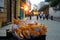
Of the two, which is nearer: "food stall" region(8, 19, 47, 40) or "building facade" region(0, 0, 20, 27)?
"food stall" region(8, 19, 47, 40)

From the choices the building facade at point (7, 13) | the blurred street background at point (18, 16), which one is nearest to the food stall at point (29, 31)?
the blurred street background at point (18, 16)

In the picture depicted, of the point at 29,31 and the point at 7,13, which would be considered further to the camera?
the point at 7,13

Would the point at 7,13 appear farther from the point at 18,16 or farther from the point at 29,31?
the point at 29,31

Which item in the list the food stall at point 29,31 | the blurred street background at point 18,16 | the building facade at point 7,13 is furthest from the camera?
the building facade at point 7,13

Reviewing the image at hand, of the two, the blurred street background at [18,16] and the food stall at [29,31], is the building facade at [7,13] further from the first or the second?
the food stall at [29,31]

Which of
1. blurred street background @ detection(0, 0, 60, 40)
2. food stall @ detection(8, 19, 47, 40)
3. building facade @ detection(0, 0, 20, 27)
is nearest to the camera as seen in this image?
Result: food stall @ detection(8, 19, 47, 40)

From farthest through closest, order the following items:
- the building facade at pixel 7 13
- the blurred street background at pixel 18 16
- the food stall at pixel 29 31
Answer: the building facade at pixel 7 13 < the blurred street background at pixel 18 16 < the food stall at pixel 29 31

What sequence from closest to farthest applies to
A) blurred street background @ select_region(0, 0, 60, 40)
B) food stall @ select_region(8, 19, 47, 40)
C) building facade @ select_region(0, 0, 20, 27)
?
food stall @ select_region(8, 19, 47, 40) → blurred street background @ select_region(0, 0, 60, 40) → building facade @ select_region(0, 0, 20, 27)

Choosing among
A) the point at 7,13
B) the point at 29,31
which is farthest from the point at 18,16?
the point at 29,31

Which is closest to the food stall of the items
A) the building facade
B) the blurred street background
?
the blurred street background

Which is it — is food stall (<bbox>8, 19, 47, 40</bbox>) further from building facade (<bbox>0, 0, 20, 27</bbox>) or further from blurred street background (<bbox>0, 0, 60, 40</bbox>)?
building facade (<bbox>0, 0, 20, 27</bbox>)

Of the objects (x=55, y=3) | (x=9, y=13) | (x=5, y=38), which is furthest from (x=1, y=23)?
(x=55, y=3)

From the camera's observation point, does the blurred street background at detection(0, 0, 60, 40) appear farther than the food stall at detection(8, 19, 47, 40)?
Yes

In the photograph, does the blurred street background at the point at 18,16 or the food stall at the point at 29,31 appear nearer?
the food stall at the point at 29,31
